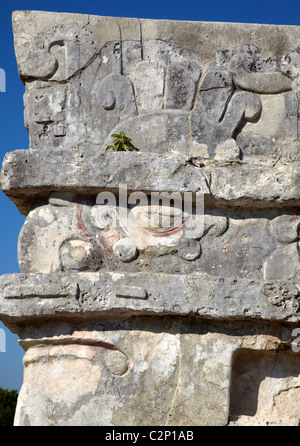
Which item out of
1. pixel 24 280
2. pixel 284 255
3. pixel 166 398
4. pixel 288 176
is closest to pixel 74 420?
pixel 166 398

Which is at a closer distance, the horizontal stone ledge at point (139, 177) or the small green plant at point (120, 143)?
the horizontal stone ledge at point (139, 177)

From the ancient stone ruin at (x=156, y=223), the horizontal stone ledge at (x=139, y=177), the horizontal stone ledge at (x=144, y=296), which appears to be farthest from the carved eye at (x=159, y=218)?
the horizontal stone ledge at (x=144, y=296)

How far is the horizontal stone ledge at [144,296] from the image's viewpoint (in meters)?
3.92

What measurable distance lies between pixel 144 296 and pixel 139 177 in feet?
2.42

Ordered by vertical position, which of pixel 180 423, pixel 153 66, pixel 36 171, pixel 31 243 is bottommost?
pixel 180 423

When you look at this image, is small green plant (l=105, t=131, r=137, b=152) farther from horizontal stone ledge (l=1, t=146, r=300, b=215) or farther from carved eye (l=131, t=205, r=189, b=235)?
carved eye (l=131, t=205, r=189, b=235)

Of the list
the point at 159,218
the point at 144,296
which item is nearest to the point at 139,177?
the point at 159,218

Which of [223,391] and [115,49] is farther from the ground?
[115,49]

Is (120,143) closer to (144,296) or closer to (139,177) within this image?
(139,177)

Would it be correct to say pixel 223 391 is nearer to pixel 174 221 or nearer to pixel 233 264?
pixel 233 264

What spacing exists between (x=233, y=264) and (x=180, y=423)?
1.01 m

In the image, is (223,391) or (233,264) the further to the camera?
(233,264)

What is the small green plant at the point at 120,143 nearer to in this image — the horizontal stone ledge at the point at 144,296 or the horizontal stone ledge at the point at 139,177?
the horizontal stone ledge at the point at 139,177

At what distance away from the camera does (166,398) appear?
391 centimetres
